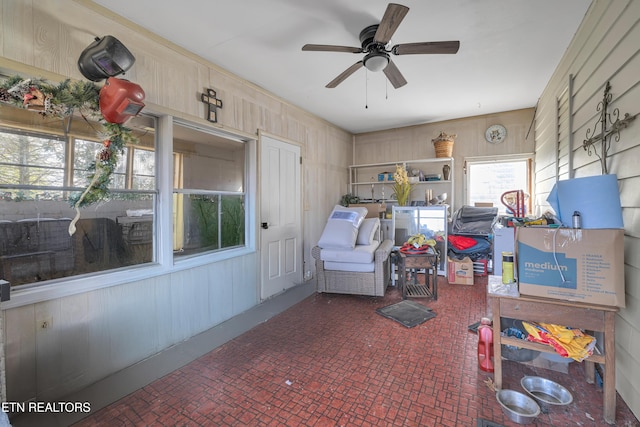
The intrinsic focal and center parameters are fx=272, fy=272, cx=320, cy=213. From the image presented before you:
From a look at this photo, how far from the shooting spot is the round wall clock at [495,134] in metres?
4.52

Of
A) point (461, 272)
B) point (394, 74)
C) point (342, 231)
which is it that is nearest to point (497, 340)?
point (342, 231)

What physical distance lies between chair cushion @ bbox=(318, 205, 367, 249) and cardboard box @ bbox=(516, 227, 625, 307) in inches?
76.0

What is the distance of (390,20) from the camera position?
5.72ft

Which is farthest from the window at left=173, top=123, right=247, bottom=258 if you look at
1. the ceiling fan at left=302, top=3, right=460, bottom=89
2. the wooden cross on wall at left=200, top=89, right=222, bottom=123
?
the ceiling fan at left=302, top=3, right=460, bottom=89

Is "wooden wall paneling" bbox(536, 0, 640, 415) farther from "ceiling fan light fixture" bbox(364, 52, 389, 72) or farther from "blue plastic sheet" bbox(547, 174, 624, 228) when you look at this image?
"ceiling fan light fixture" bbox(364, 52, 389, 72)

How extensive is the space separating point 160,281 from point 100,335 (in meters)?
0.53

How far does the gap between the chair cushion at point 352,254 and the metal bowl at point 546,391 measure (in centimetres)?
177

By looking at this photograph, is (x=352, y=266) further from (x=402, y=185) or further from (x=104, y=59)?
(x=104, y=59)

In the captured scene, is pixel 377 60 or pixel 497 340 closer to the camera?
pixel 497 340

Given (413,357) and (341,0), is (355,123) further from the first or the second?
(413,357)

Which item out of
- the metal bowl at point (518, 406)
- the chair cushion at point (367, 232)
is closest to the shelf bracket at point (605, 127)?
the metal bowl at point (518, 406)

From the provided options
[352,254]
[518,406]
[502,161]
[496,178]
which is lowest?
[518,406]

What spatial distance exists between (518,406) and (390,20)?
2.51 meters

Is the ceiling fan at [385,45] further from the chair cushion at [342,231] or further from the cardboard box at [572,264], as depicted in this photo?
the chair cushion at [342,231]
